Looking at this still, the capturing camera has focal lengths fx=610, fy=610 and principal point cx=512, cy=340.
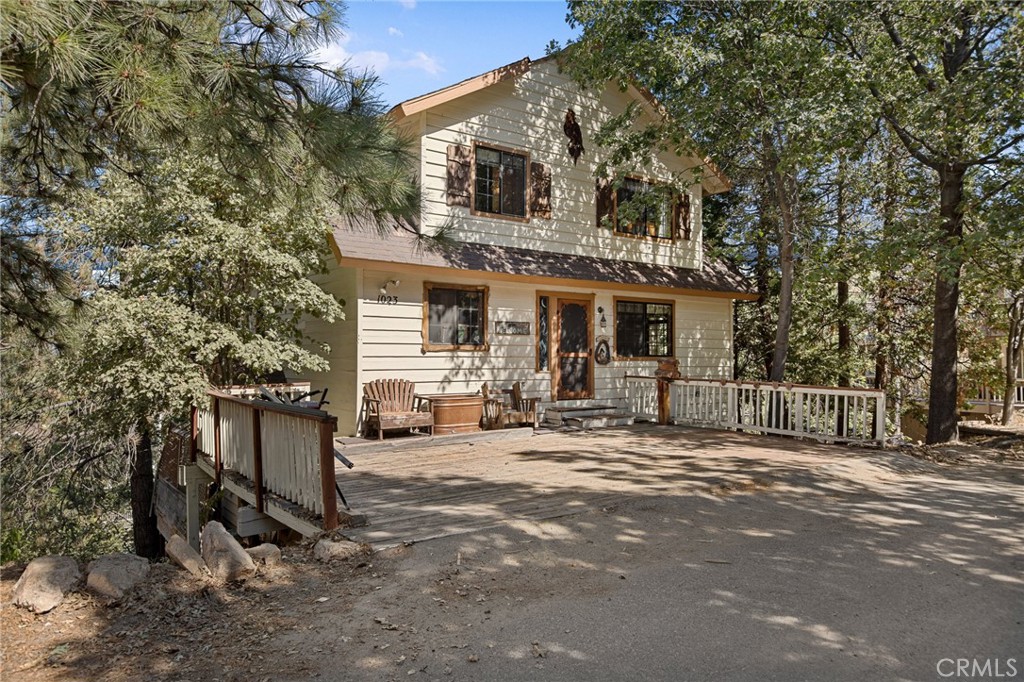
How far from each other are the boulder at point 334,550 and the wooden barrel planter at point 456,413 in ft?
16.2

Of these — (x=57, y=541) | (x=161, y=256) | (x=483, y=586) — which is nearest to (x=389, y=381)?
(x=161, y=256)

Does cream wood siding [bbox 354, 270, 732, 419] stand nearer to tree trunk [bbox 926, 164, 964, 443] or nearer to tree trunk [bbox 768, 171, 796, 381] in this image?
tree trunk [bbox 768, 171, 796, 381]

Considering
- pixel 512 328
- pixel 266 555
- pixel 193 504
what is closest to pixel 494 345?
pixel 512 328

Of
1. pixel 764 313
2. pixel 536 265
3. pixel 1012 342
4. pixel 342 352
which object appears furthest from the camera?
pixel 764 313

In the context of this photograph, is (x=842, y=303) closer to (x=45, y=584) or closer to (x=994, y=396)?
(x=994, y=396)

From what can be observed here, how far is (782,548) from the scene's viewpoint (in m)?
4.30

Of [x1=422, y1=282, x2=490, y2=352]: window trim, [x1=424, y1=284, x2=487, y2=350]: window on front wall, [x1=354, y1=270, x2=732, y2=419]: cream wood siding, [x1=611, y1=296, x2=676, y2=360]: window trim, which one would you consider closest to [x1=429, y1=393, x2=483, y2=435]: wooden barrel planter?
[x1=354, y1=270, x2=732, y2=419]: cream wood siding

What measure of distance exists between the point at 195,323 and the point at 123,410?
1.63 metres

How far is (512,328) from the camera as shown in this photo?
1067cm

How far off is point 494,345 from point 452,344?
31.8 inches

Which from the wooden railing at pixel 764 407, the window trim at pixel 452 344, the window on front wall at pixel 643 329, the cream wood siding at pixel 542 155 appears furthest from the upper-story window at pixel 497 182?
the wooden railing at pixel 764 407

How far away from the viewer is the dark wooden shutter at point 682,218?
43.2ft

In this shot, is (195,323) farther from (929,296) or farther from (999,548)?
(929,296)

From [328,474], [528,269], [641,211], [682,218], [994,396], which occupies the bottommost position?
[994,396]
